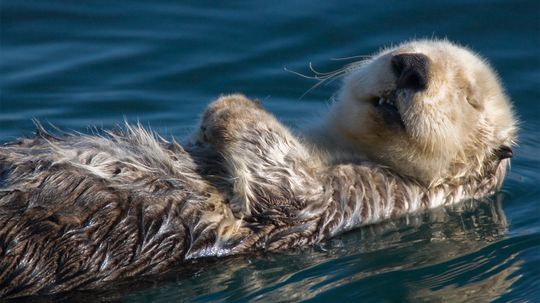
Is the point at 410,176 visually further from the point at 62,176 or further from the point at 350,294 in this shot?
the point at 62,176

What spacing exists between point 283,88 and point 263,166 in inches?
122

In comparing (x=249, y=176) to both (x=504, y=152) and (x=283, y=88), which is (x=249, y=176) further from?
(x=283, y=88)

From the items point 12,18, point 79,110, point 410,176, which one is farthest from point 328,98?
point 12,18

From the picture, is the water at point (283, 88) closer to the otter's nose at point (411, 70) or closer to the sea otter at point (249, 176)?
the sea otter at point (249, 176)

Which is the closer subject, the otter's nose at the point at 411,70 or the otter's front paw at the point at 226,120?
the otter's nose at the point at 411,70

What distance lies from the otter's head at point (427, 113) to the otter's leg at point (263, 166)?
17.0 inches

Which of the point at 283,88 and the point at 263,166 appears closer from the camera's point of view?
the point at 263,166

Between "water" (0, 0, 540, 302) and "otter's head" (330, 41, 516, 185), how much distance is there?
43 cm

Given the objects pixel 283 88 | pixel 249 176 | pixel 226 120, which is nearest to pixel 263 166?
pixel 249 176

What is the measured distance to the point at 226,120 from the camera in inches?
223

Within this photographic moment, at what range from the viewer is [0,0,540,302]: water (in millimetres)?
5379

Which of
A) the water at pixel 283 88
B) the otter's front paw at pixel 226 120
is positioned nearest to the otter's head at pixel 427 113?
the water at pixel 283 88

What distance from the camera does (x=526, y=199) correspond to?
6.60 meters

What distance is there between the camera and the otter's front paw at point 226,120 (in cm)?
560
